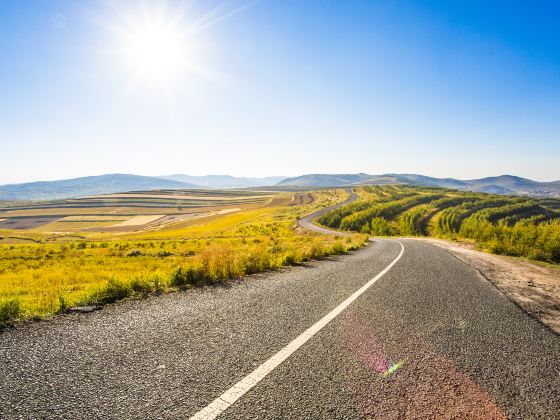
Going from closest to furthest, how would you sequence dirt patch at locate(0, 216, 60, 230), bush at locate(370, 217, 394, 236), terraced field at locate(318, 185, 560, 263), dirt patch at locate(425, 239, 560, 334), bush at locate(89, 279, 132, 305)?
dirt patch at locate(425, 239, 560, 334) < bush at locate(89, 279, 132, 305) < terraced field at locate(318, 185, 560, 263) < bush at locate(370, 217, 394, 236) < dirt patch at locate(0, 216, 60, 230)

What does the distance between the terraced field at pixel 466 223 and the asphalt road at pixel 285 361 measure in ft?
64.7

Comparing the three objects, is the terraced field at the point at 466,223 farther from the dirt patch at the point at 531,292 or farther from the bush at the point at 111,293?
the bush at the point at 111,293

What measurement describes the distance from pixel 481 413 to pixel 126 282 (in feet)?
23.5

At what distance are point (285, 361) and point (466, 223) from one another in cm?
9205

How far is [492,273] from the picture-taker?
35.5 feet

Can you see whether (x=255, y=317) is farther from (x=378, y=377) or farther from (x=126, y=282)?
(x=126, y=282)

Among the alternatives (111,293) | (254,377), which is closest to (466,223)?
(111,293)

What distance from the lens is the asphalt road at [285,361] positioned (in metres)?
2.68

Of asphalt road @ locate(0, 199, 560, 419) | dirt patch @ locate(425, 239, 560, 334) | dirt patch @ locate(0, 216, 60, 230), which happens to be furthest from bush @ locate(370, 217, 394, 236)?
dirt patch @ locate(0, 216, 60, 230)

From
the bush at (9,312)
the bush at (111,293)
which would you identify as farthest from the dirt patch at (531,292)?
the bush at (9,312)

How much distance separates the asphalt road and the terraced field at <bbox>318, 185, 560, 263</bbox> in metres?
19.7

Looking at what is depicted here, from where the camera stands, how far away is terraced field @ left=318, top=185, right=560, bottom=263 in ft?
68.7

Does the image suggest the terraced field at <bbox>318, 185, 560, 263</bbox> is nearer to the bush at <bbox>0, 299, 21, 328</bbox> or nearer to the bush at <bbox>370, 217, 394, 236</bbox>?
the bush at <bbox>370, 217, 394, 236</bbox>

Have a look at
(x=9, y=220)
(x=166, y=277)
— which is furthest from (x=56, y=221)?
(x=166, y=277)
